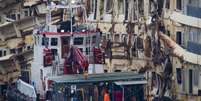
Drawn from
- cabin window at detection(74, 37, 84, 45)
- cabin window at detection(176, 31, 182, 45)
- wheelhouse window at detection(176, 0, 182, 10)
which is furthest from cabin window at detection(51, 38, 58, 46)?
wheelhouse window at detection(176, 0, 182, 10)

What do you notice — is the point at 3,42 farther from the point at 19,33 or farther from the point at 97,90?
the point at 97,90

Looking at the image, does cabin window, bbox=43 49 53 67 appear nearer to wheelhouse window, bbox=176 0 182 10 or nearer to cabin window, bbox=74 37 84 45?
cabin window, bbox=74 37 84 45

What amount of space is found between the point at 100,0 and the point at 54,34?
3.45 meters

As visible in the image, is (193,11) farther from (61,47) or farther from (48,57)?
(48,57)

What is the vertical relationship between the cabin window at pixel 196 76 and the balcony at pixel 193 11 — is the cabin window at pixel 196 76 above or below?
below

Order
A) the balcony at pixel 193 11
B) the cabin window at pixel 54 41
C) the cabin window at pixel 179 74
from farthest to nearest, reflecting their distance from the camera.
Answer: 1. the cabin window at pixel 54 41
2. the cabin window at pixel 179 74
3. the balcony at pixel 193 11

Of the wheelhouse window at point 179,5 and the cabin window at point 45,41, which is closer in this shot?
the wheelhouse window at point 179,5

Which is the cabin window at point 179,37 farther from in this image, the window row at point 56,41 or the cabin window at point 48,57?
the cabin window at point 48,57

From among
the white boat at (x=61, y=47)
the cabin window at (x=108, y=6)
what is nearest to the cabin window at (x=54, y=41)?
the white boat at (x=61, y=47)

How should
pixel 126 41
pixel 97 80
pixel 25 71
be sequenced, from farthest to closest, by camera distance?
pixel 25 71 → pixel 126 41 → pixel 97 80

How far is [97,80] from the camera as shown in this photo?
2042cm

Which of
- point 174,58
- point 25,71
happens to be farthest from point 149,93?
point 25,71

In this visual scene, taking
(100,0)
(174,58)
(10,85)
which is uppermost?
(100,0)

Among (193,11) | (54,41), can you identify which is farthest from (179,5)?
(54,41)
